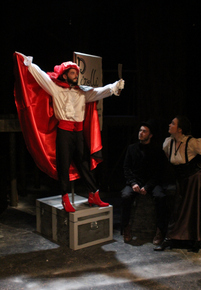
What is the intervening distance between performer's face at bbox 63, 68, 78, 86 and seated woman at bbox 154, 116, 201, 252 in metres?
1.13

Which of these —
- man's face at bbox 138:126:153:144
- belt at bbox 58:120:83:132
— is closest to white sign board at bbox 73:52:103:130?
belt at bbox 58:120:83:132

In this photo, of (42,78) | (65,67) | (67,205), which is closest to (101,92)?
(65,67)

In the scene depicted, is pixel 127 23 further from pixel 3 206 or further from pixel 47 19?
pixel 3 206

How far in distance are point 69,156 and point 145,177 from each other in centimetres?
92

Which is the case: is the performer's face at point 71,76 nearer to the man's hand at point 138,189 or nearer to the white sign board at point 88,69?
the white sign board at point 88,69

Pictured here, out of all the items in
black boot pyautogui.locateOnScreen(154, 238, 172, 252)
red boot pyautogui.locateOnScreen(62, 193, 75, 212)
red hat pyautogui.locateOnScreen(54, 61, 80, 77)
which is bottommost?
black boot pyautogui.locateOnScreen(154, 238, 172, 252)

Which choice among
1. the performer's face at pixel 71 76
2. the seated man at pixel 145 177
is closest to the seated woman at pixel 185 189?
the seated man at pixel 145 177

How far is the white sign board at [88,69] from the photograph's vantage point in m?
3.34

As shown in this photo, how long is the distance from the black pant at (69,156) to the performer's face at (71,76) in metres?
0.51

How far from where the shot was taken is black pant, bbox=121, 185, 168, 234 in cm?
336

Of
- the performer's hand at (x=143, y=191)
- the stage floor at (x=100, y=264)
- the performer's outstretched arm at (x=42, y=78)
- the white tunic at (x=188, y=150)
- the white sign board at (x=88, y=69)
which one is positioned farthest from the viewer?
the performer's hand at (x=143, y=191)

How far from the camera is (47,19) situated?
17.2 ft

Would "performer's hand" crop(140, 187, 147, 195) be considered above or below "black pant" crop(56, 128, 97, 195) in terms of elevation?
below

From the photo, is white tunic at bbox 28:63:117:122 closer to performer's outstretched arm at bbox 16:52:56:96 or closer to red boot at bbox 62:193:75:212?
performer's outstretched arm at bbox 16:52:56:96
